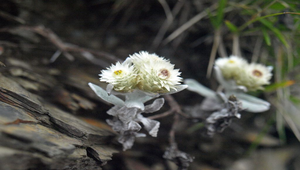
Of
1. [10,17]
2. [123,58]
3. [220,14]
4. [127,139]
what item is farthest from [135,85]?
[10,17]

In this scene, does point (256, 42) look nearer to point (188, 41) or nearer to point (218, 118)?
point (188, 41)

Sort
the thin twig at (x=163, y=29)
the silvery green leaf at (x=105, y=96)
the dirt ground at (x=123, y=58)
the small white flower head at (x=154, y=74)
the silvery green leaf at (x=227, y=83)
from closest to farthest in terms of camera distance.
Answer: the small white flower head at (x=154, y=74)
the silvery green leaf at (x=105, y=96)
the dirt ground at (x=123, y=58)
the silvery green leaf at (x=227, y=83)
the thin twig at (x=163, y=29)

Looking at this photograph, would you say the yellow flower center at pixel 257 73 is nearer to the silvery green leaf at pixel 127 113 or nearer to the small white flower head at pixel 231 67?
the small white flower head at pixel 231 67

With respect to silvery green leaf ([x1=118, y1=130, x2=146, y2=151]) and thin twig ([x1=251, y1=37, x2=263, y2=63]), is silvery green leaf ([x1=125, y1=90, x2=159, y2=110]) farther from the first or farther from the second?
thin twig ([x1=251, y1=37, x2=263, y2=63])

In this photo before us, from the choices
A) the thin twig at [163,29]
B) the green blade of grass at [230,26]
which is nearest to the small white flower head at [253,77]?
the green blade of grass at [230,26]

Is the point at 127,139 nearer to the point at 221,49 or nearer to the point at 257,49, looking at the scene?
the point at 221,49
